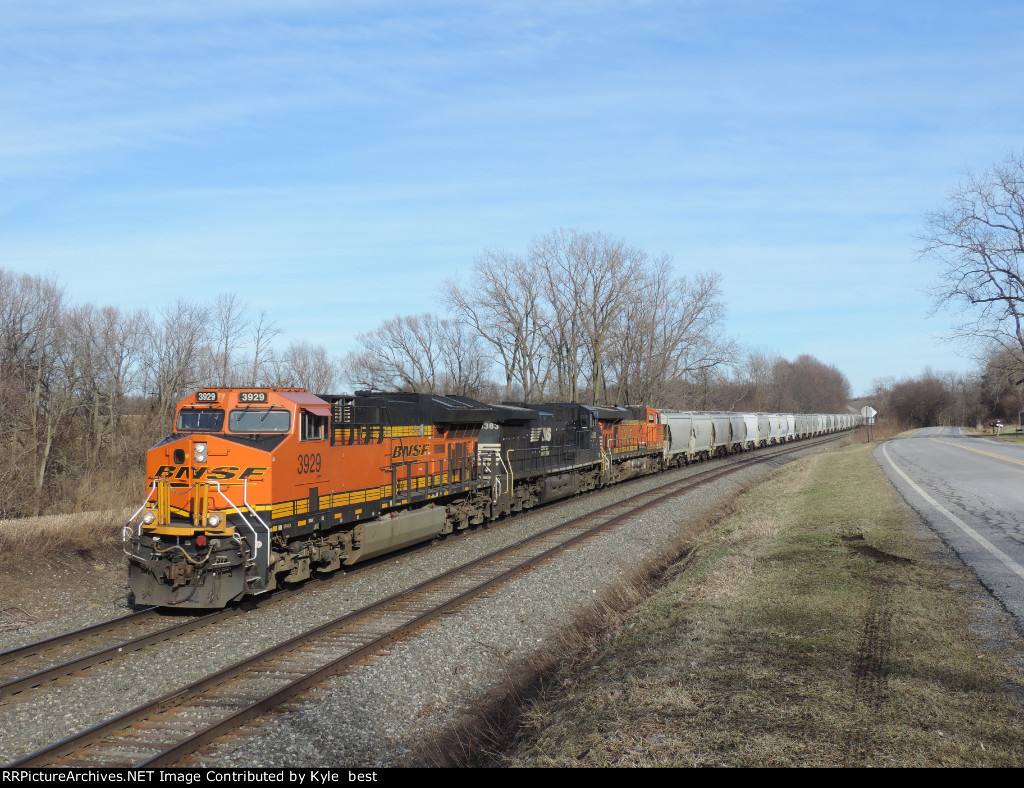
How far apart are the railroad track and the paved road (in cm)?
717

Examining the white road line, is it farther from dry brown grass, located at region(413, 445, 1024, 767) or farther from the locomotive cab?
the locomotive cab

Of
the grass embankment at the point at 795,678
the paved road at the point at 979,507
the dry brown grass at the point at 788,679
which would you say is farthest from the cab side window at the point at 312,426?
the paved road at the point at 979,507

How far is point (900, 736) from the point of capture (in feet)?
15.8

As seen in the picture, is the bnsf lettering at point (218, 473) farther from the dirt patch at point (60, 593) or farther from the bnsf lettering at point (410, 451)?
the bnsf lettering at point (410, 451)

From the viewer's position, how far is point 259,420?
35.3 feet

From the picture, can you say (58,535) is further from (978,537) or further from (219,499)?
(978,537)

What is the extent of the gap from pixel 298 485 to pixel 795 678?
7463mm

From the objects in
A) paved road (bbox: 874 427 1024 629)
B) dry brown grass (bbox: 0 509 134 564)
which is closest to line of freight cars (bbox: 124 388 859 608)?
dry brown grass (bbox: 0 509 134 564)

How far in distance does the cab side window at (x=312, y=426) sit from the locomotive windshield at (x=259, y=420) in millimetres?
277

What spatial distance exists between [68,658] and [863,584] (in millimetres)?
9956

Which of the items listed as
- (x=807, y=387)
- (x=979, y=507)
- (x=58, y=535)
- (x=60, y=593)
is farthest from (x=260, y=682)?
(x=807, y=387)

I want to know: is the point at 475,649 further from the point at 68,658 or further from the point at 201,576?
the point at 68,658

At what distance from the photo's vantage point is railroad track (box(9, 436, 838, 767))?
240 inches
